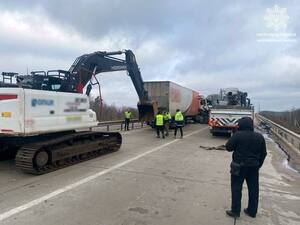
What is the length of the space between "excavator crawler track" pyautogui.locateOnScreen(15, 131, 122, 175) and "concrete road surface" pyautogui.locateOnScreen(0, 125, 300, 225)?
0.31 m

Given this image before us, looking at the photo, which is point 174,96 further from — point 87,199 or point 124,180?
point 87,199

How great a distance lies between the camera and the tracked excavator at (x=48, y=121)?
709 centimetres

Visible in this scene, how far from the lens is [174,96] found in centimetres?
2262

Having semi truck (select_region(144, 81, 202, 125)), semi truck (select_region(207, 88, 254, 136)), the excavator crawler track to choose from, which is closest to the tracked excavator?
the excavator crawler track

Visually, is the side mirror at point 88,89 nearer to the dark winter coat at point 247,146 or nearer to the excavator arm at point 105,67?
the excavator arm at point 105,67

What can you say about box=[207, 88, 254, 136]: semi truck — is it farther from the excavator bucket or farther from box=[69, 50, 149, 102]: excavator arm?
box=[69, 50, 149, 102]: excavator arm

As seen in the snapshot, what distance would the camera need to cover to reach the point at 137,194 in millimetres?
6078

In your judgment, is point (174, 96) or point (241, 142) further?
point (174, 96)

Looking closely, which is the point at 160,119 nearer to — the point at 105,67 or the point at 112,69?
the point at 112,69

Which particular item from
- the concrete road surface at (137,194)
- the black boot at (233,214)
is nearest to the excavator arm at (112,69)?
the concrete road surface at (137,194)

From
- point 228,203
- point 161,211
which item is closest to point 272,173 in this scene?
point 228,203

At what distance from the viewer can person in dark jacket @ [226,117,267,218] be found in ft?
16.5

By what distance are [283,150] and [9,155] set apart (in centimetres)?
1168

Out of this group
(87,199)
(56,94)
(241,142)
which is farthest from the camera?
(56,94)
